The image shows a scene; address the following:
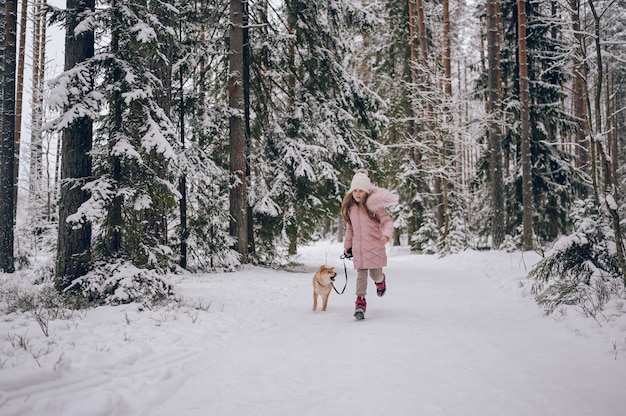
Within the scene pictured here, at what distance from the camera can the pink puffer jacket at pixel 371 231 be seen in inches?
239

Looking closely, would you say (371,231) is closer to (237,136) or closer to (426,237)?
(237,136)

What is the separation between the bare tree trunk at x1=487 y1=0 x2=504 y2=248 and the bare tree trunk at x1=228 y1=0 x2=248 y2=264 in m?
10.3

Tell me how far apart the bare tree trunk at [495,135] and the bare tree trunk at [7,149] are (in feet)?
56.0

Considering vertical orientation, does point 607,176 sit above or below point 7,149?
below

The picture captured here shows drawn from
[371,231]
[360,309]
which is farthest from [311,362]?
[371,231]

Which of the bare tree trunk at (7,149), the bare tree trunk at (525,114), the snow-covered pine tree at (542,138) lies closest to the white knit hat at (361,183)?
the bare tree trunk at (525,114)

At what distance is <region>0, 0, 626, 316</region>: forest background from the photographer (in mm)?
5922

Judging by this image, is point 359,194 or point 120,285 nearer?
point 120,285

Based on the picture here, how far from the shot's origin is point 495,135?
15883 mm

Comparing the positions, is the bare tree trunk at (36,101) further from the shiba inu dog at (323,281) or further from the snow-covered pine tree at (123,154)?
the shiba inu dog at (323,281)

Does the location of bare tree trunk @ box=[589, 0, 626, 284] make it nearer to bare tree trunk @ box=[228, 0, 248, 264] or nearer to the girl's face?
the girl's face

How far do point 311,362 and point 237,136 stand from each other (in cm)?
850

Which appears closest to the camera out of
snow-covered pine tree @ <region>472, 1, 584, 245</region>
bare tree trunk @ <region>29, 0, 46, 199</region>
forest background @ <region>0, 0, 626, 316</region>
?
forest background @ <region>0, 0, 626, 316</region>

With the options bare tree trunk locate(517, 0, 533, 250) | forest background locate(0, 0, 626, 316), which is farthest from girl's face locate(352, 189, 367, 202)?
bare tree trunk locate(517, 0, 533, 250)
